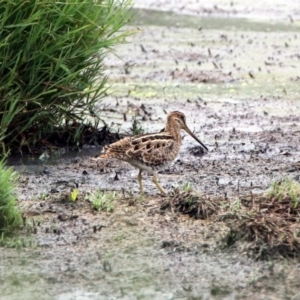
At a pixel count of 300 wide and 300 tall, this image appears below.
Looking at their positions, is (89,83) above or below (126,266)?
above

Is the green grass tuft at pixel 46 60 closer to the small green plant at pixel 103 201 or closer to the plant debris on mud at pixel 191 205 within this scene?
the small green plant at pixel 103 201

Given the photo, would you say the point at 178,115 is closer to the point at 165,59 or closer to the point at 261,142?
the point at 261,142

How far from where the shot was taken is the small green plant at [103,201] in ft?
22.5

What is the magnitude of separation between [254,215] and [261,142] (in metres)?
3.18

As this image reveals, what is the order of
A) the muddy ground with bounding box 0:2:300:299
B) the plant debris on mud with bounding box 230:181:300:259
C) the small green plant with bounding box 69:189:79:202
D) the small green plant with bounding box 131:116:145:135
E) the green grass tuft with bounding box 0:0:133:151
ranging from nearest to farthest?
the muddy ground with bounding box 0:2:300:299, the plant debris on mud with bounding box 230:181:300:259, the small green plant with bounding box 69:189:79:202, the green grass tuft with bounding box 0:0:133:151, the small green plant with bounding box 131:116:145:135

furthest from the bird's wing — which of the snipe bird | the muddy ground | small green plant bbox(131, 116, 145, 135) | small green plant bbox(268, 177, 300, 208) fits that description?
small green plant bbox(131, 116, 145, 135)

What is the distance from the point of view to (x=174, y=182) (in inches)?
315

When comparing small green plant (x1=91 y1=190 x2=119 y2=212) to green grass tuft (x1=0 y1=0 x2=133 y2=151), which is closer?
small green plant (x1=91 y1=190 x2=119 y2=212)

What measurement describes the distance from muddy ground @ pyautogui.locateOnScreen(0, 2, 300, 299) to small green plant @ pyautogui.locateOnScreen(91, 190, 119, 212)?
52 millimetres

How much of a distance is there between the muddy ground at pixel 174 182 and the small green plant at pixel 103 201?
0.17ft

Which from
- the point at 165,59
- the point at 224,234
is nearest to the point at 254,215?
the point at 224,234

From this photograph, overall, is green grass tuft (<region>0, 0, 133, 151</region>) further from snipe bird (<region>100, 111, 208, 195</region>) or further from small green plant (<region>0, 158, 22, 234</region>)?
small green plant (<region>0, 158, 22, 234</region>)

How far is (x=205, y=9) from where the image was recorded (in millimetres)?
17109

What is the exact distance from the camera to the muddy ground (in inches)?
224
